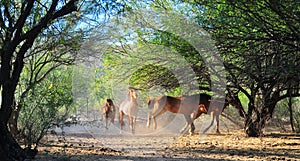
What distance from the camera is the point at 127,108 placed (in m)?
15.0

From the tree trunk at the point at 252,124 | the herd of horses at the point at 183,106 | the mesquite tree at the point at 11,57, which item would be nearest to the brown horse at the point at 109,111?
the herd of horses at the point at 183,106

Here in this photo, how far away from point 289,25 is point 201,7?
217 centimetres

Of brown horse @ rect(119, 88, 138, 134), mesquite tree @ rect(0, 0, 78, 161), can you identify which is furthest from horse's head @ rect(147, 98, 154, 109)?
mesquite tree @ rect(0, 0, 78, 161)

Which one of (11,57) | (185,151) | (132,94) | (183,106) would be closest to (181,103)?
(183,106)

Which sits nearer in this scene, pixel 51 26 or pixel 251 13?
pixel 251 13

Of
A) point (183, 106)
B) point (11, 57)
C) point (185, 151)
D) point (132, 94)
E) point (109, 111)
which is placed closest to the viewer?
point (11, 57)

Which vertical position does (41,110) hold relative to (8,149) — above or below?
above

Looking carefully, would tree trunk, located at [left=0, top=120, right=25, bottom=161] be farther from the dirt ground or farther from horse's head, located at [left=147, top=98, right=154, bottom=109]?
horse's head, located at [left=147, top=98, right=154, bottom=109]

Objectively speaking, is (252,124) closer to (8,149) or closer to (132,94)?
(132,94)

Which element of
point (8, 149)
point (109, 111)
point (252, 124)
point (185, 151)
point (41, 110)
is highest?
point (109, 111)

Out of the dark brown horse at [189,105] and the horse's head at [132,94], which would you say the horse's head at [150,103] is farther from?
the horse's head at [132,94]

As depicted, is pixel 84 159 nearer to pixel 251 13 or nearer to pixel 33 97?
pixel 33 97

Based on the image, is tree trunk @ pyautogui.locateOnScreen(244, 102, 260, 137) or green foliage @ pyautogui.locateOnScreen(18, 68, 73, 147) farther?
tree trunk @ pyautogui.locateOnScreen(244, 102, 260, 137)

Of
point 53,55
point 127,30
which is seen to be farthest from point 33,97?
point 127,30
